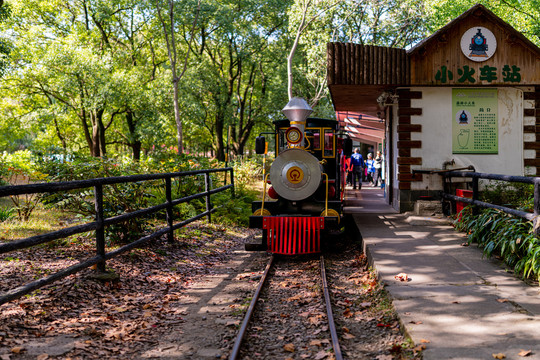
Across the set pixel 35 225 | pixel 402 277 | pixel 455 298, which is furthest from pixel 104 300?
pixel 35 225

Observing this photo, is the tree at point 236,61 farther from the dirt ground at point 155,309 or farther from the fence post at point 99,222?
the fence post at point 99,222

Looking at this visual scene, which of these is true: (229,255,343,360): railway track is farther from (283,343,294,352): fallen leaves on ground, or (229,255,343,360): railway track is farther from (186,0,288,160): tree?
(186,0,288,160): tree

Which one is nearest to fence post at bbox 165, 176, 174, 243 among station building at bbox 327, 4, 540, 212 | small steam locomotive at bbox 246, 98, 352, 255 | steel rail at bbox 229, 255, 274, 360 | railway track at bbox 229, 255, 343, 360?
small steam locomotive at bbox 246, 98, 352, 255

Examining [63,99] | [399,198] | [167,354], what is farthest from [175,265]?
[63,99]

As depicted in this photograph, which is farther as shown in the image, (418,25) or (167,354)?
Answer: (418,25)

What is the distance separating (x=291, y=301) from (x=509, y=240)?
3.22 meters

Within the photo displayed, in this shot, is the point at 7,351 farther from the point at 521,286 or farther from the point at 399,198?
the point at 399,198

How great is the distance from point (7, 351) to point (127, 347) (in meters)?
0.96

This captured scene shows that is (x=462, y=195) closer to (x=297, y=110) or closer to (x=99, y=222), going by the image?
(x=297, y=110)

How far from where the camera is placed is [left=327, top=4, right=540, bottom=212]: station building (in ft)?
36.3

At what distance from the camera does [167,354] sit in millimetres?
4078

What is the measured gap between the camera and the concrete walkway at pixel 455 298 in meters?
3.79

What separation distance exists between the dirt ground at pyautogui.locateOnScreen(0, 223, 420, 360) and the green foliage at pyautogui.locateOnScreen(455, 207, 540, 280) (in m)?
1.79

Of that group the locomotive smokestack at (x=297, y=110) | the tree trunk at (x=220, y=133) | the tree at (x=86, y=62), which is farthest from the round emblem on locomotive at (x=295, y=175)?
the tree trunk at (x=220, y=133)
